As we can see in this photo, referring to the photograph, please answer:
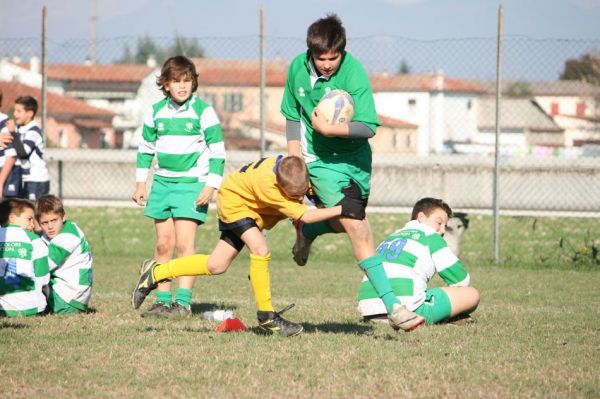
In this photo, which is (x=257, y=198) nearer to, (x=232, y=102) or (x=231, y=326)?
(x=231, y=326)

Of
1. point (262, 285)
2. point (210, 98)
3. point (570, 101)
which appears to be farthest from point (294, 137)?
point (210, 98)

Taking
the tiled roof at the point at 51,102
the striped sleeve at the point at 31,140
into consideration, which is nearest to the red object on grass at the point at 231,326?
the striped sleeve at the point at 31,140

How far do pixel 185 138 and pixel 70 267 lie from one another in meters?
1.41

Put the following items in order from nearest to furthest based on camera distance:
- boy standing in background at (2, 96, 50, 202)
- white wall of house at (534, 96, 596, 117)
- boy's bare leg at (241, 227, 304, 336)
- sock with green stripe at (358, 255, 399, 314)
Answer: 1. sock with green stripe at (358, 255, 399, 314)
2. boy's bare leg at (241, 227, 304, 336)
3. boy standing in background at (2, 96, 50, 202)
4. white wall of house at (534, 96, 596, 117)

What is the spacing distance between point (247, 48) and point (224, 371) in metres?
9.14

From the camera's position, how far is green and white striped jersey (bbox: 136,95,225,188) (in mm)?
8680

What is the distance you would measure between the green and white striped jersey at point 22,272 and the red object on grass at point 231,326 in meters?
1.62

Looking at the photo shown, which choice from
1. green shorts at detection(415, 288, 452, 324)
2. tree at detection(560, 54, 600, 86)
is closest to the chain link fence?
tree at detection(560, 54, 600, 86)

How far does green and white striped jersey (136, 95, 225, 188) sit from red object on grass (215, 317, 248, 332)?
1440mm

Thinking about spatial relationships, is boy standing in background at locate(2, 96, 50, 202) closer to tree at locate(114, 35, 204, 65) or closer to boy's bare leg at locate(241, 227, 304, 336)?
tree at locate(114, 35, 204, 65)

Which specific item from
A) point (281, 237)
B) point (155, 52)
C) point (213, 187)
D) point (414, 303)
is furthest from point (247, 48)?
point (414, 303)

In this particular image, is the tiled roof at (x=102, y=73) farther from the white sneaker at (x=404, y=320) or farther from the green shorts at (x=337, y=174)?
the white sneaker at (x=404, y=320)

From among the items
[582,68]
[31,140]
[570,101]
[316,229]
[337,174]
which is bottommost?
[316,229]

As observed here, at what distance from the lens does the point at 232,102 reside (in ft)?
75.6
